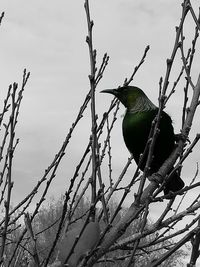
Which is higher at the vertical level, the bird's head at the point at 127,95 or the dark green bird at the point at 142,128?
the bird's head at the point at 127,95

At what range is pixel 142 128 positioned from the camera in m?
2.80

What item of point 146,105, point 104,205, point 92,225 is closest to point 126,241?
point 104,205

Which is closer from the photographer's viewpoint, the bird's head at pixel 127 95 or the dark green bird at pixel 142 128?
the dark green bird at pixel 142 128

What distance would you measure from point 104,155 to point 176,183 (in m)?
0.80

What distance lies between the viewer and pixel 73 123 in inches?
87.3

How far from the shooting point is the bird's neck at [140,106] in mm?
2934

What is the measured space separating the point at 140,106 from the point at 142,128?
0.24 meters

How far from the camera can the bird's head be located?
2922 mm

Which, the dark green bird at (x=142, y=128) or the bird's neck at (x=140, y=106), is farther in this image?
the bird's neck at (x=140, y=106)

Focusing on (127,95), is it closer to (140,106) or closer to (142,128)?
(140,106)

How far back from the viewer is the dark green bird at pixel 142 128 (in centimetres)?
280

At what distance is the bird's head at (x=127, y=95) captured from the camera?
2922 millimetres

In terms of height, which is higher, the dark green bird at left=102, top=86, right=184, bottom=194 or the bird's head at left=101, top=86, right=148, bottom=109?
the bird's head at left=101, top=86, right=148, bottom=109

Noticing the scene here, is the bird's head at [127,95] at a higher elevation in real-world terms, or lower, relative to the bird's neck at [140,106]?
higher
